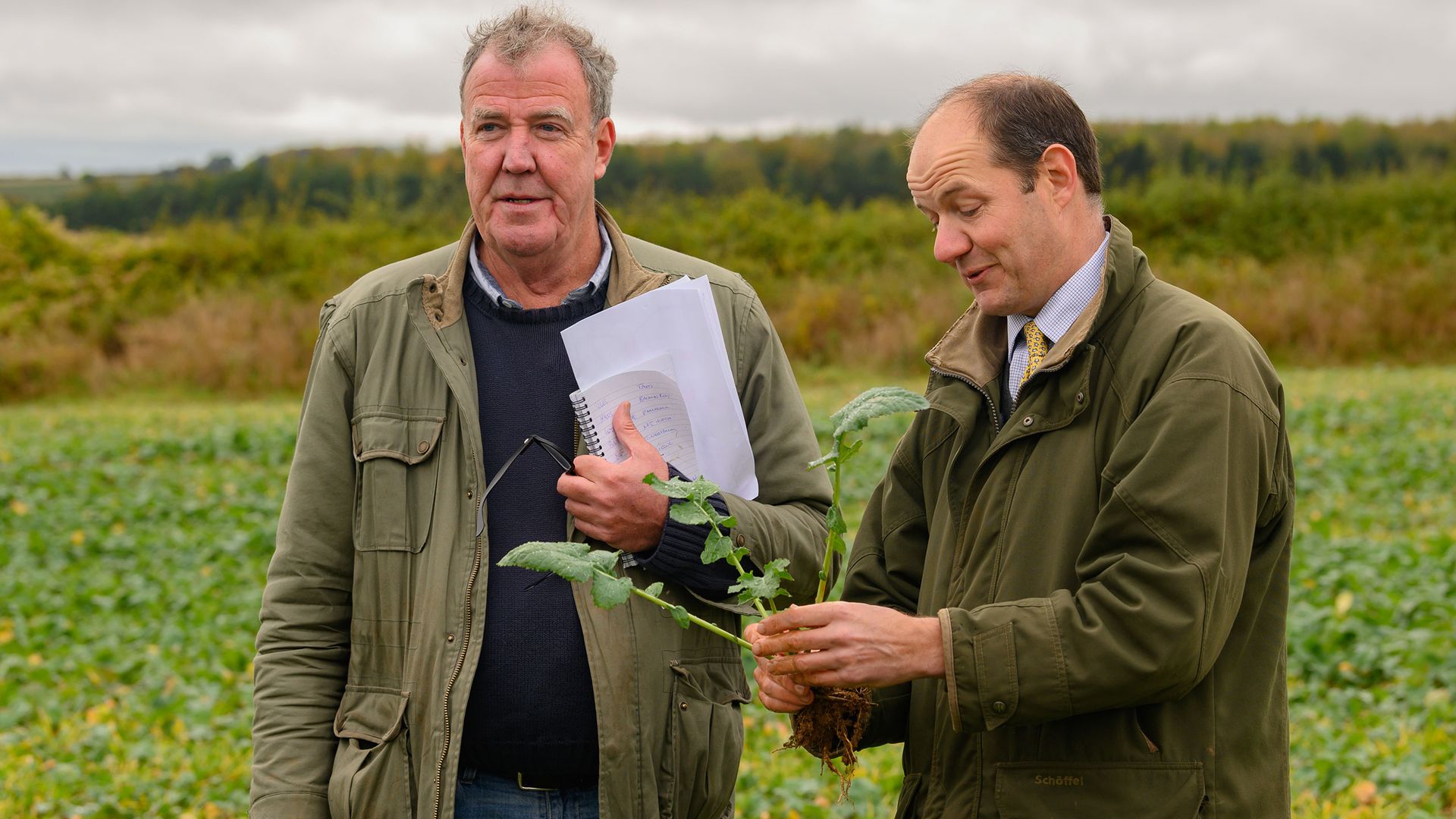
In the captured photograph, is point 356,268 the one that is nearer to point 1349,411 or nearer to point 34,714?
point 1349,411

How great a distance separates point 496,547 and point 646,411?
0.38 metres

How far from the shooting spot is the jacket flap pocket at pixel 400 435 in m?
2.41

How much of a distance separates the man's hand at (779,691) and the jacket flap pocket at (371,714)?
25.7 inches

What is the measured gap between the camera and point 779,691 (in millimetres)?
2131

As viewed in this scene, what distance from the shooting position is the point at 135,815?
14.9ft

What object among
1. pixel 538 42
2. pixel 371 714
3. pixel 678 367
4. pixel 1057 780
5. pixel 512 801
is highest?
pixel 538 42

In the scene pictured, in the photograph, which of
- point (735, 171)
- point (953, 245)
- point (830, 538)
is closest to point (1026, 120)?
point (953, 245)

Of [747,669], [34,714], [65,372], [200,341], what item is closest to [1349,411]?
[747,669]

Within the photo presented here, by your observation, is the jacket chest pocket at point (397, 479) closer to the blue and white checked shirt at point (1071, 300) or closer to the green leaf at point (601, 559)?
the green leaf at point (601, 559)

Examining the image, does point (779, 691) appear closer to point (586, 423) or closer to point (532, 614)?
point (532, 614)

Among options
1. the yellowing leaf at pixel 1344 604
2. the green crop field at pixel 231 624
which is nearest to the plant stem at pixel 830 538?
the green crop field at pixel 231 624

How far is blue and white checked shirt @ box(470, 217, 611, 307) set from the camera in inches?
101

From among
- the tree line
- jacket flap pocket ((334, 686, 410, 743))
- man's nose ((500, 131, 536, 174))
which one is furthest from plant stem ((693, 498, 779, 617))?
the tree line

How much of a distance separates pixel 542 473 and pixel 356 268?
2446 cm
